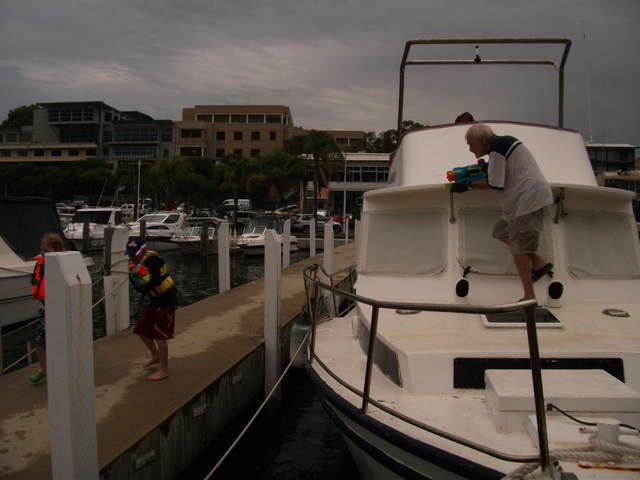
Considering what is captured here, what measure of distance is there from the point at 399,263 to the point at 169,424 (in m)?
2.55

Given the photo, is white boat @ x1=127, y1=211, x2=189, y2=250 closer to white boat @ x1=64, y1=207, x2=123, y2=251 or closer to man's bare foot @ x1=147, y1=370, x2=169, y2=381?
white boat @ x1=64, y1=207, x2=123, y2=251

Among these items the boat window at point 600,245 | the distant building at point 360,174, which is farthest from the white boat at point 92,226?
the distant building at point 360,174

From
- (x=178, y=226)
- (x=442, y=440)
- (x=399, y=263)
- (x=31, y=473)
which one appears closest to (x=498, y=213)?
(x=399, y=263)

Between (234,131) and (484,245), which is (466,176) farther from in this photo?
(234,131)

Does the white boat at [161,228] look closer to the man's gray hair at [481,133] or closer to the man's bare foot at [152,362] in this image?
the man's bare foot at [152,362]

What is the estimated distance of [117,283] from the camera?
7.64 meters

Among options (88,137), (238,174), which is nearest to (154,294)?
(238,174)

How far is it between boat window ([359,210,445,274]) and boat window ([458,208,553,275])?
0.21 meters

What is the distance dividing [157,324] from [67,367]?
8.12ft

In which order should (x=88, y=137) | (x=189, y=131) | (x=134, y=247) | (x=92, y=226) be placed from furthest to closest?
1. (x=88, y=137)
2. (x=189, y=131)
3. (x=92, y=226)
4. (x=134, y=247)

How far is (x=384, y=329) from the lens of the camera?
4438mm

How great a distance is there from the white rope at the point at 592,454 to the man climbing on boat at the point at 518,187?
172 cm

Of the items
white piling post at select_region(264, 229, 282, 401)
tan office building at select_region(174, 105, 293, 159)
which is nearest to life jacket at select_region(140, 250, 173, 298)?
white piling post at select_region(264, 229, 282, 401)

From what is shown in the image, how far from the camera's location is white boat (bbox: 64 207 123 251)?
26.5m
